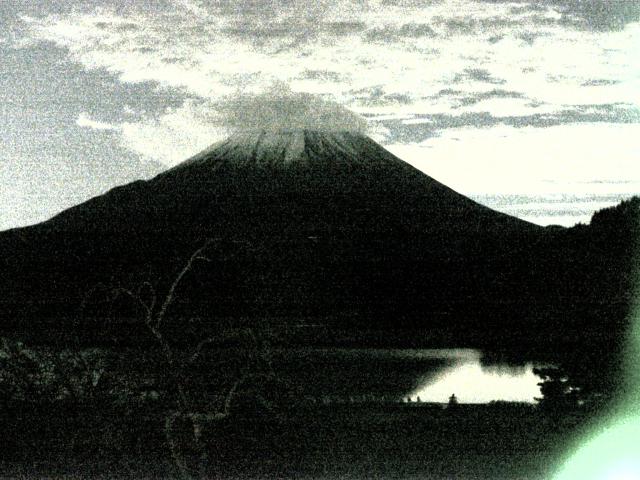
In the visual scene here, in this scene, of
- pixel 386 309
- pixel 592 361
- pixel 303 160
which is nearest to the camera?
pixel 592 361

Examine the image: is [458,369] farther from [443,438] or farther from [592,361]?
[443,438]

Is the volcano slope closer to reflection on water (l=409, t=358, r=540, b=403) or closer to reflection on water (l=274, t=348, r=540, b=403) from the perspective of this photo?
reflection on water (l=409, t=358, r=540, b=403)

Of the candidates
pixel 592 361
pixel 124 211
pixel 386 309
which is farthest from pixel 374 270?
pixel 592 361

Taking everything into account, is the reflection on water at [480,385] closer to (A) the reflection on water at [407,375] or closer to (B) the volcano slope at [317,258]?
(A) the reflection on water at [407,375]

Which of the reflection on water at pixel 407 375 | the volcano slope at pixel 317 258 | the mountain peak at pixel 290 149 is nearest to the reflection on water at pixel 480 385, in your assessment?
the reflection on water at pixel 407 375

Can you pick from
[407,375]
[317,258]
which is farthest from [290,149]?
[407,375]
